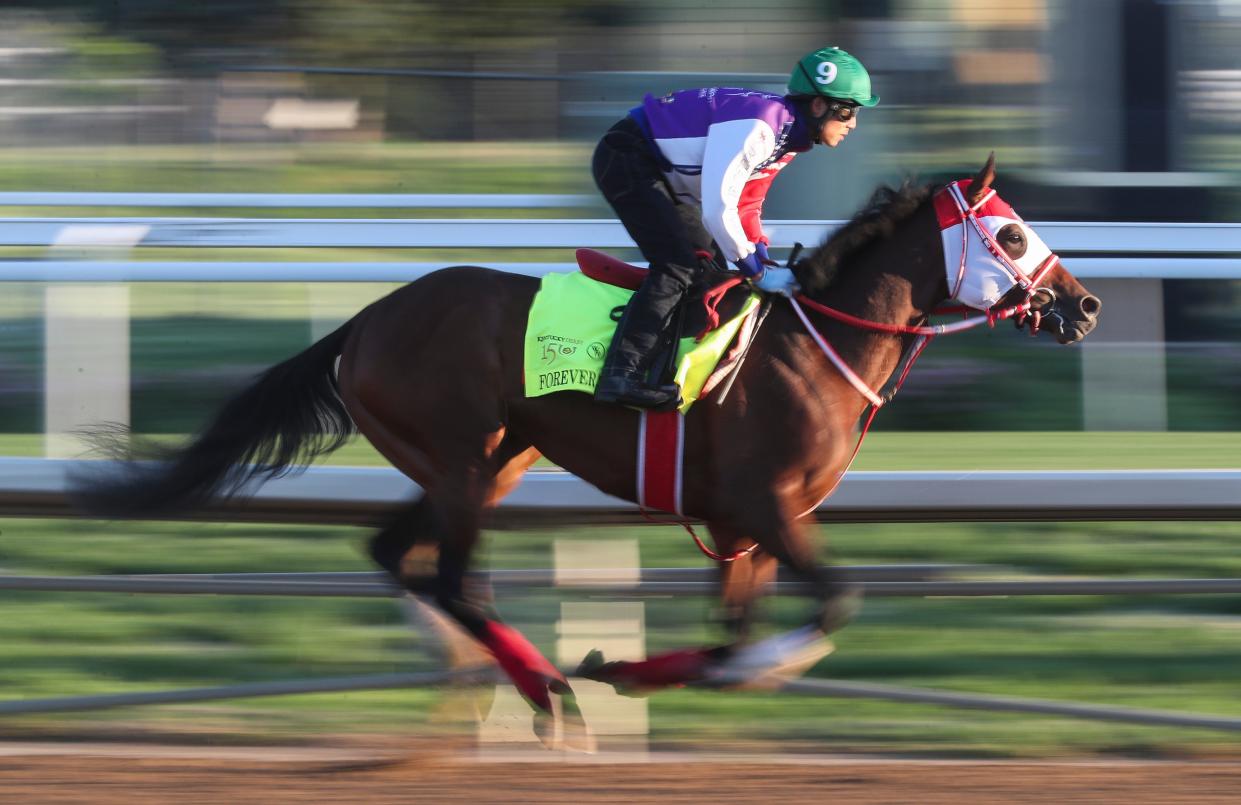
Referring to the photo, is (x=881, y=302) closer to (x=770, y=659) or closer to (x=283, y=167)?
(x=770, y=659)

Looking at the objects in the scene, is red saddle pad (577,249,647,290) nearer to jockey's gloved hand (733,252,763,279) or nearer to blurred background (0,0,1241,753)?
jockey's gloved hand (733,252,763,279)

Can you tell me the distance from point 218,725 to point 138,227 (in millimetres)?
1619

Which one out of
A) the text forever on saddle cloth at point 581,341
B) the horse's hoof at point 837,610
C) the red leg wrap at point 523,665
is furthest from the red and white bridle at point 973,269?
the red leg wrap at point 523,665

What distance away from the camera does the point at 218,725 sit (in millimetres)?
4742

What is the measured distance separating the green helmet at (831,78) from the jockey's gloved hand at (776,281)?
438mm

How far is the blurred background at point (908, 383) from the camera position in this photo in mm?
5016

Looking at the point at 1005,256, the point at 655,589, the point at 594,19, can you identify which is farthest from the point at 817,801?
the point at 594,19

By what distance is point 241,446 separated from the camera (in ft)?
14.6

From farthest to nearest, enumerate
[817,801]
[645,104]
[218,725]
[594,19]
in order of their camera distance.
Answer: [594,19] < [218,725] < [645,104] < [817,801]

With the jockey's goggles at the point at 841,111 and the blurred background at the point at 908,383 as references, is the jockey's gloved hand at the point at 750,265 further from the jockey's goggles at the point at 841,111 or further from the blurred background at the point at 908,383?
the blurred background at the point at 908,383

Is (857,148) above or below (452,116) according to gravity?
below

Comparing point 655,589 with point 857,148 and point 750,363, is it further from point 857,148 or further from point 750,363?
point 857,148

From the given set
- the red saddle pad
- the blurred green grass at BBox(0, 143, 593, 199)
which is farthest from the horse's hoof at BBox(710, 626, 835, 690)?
the blurred green grass at BBox(0, 143, 593, 199)

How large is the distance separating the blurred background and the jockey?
2.91 feet
